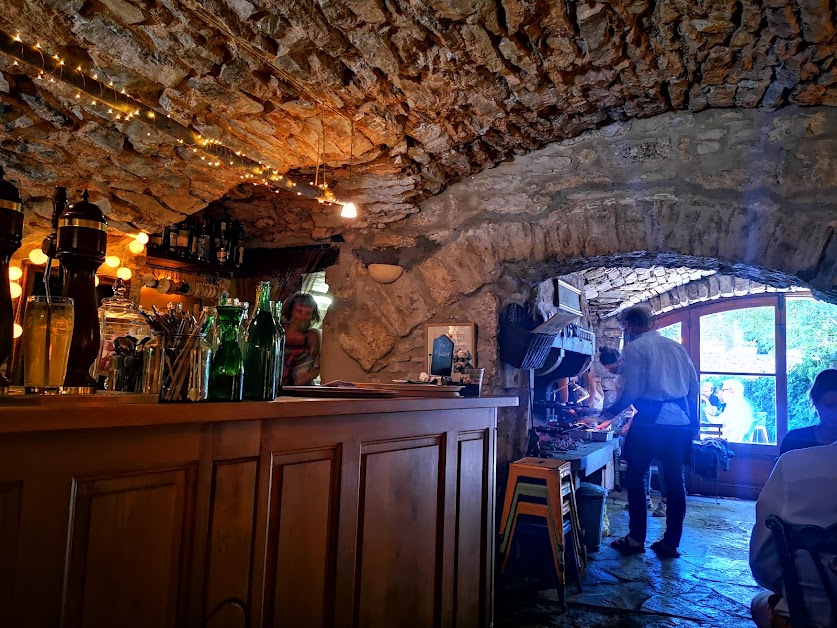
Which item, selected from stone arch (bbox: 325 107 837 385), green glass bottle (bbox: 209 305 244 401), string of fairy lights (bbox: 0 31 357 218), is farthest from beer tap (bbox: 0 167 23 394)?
stone arch (bbox: 325 107 837 385)

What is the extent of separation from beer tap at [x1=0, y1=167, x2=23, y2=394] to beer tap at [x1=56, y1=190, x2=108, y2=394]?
10cm

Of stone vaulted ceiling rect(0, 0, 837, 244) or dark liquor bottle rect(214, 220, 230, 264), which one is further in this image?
dark liquor bottle rect(214, 220, 230, 264)

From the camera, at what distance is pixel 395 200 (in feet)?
13.0

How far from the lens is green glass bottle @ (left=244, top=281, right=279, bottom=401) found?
142 cm

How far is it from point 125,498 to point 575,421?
4.99m

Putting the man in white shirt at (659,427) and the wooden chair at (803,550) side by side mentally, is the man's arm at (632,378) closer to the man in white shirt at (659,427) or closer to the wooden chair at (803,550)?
the man in white shirt at (659,427)

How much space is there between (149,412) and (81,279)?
0.37 meters

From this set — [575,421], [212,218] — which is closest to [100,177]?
[212,218]

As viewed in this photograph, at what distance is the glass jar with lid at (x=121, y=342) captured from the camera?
130 cm

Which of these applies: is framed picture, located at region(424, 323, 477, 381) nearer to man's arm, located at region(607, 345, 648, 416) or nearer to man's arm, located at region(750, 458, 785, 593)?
man's arm, located at region(607, 345, 648, 416)

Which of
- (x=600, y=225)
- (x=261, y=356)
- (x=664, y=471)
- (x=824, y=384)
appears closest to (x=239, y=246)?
(x=600, y=225)

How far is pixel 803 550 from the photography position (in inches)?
74.1

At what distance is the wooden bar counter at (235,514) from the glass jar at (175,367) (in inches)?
A: 3.7

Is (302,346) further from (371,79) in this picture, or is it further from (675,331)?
(675,331)
